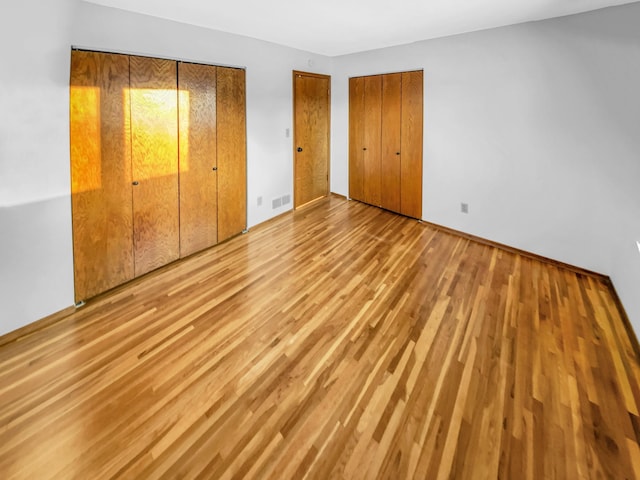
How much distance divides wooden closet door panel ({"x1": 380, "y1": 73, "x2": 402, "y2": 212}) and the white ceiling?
2.62ft

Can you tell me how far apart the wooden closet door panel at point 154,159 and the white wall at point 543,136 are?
3244 mm

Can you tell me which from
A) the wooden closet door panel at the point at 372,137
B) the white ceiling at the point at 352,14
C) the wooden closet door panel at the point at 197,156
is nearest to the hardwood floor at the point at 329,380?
the wooden closet door panel at the point at 197,156

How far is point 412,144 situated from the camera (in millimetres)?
5168

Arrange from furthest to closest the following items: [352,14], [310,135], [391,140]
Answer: [310,135] → [391,140] → [352,14]


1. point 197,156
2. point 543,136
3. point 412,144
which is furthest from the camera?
point 412,144

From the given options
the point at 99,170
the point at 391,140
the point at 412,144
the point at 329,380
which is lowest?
the point at 329,380

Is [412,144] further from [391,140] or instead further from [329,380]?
[329,380]

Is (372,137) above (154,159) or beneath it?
above

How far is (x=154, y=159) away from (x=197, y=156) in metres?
0.54

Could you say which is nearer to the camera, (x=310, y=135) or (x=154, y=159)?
(x=154, y=159)

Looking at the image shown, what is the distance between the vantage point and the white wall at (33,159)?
2.35m

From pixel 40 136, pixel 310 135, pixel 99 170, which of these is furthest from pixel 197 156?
pixel 310 135

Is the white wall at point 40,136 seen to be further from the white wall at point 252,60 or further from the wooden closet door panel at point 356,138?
the wooden closet door panel at point 356,138

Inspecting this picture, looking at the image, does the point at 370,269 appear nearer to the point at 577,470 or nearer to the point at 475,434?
the point at 475,434
